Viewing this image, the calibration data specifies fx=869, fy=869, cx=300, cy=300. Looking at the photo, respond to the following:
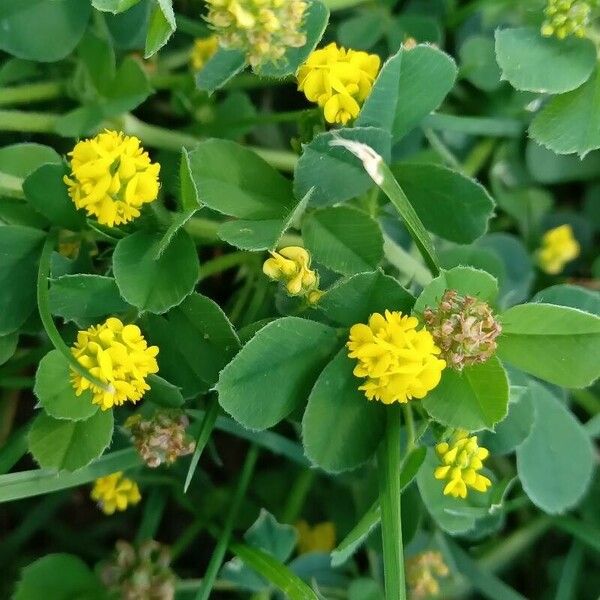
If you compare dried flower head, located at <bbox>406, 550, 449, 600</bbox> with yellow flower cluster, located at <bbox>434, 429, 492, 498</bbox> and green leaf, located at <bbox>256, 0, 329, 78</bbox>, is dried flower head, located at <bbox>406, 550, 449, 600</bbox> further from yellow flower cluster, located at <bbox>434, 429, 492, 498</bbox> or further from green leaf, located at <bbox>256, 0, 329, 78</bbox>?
green leaf, located at <bbox>256, 0, 329, 78</bbox>

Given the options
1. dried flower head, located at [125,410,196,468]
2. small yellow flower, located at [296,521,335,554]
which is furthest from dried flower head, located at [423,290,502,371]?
small yellow flower, located at [296,521,335,554]

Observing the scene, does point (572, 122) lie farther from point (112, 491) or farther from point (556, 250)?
point (112, 491)

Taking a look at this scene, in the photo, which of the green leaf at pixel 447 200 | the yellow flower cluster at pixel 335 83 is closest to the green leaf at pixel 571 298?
the green leaf at pixel 447 200

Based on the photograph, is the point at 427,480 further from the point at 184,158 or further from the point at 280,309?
the point at 184,158

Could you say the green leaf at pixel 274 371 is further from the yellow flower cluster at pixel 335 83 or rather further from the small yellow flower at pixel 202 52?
the small yellow flower at pixel 202 52

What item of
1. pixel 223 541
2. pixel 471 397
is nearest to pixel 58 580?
pixel 223 541

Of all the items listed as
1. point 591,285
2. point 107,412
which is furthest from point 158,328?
point 591,285
